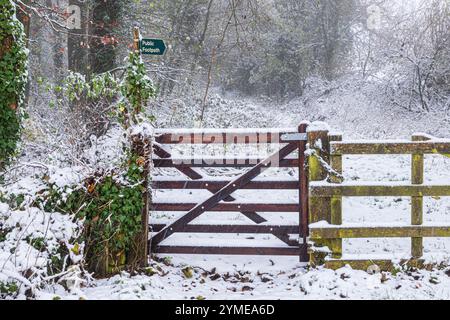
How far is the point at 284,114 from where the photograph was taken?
78.5ft

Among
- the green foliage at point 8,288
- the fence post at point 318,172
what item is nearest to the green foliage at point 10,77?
the green foliage at point 8,288

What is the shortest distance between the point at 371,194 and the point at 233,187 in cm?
173

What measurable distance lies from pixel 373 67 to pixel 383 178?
1413cm

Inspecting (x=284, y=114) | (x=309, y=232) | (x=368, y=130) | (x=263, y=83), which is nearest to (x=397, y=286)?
(x=309, y=232)

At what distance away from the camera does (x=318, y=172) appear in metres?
6.12

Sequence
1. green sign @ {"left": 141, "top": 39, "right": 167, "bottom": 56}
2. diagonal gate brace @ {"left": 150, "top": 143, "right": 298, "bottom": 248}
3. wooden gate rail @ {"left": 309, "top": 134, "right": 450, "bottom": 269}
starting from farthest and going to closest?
diagonal gate brace @ {"left": 150, "top": 143, "right": 298, "bottom": 248} → green sign @ {"left": 141, "top": 39, "right": 167, "bottom": 56} → wooden gate rail @ {"left": 309, "top": 134, "right": 450, "bottom": 269}

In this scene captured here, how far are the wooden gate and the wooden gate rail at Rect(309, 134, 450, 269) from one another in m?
0.36

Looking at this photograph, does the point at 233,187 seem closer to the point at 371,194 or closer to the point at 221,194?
the point at 221,194

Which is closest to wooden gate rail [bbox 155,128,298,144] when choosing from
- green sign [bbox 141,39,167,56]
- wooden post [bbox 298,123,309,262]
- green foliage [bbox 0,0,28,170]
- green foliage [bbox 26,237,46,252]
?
wooden post [bbox 298,123,309,262]

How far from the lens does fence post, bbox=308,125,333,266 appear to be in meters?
6.11

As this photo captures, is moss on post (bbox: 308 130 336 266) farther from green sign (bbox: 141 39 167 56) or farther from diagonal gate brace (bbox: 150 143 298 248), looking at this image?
green sign (bbox: 141 39 167 56)

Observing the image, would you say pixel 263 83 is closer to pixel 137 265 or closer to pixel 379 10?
pixel 379 10

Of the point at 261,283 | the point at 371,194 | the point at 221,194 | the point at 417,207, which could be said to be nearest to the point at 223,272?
the point at 261,283
